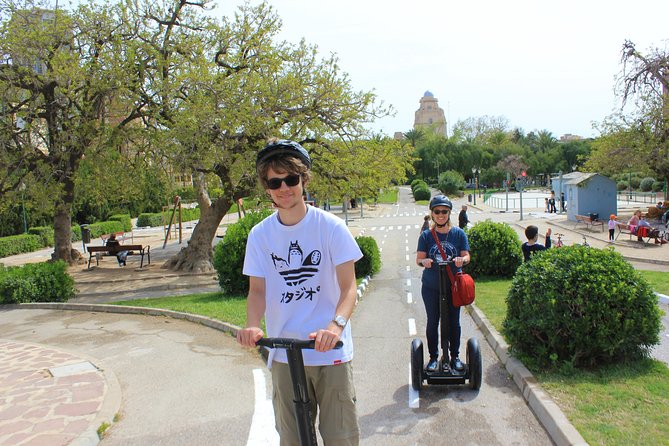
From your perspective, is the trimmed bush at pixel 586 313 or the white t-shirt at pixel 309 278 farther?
the trimmed bush at pixel 586 313

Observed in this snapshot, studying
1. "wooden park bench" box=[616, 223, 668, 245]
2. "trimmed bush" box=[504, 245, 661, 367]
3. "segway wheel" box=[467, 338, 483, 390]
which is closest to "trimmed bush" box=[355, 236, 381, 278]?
"trimmed bush" box=[504, 245, 661, 367]

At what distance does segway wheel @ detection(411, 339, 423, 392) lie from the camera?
529 centimetres

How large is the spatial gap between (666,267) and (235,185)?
13270 mm

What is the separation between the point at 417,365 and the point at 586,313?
1772 mm

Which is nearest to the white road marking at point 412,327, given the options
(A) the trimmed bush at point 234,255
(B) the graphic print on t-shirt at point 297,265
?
(A) the trimmed bush at point 234,255

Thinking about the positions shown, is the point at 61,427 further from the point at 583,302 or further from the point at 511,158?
the point at 511,158

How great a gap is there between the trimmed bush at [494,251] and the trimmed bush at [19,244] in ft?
91.5

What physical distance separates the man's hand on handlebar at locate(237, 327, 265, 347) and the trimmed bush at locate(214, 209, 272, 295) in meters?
9.84

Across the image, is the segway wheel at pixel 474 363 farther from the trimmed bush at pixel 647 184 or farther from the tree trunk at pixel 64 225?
the trimmed bush at pixel 647 184

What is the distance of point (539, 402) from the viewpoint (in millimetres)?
4820

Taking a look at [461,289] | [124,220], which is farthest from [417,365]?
[124,220]

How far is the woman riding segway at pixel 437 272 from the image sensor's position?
17.4 ft

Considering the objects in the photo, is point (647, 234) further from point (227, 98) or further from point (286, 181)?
point (286, 181)

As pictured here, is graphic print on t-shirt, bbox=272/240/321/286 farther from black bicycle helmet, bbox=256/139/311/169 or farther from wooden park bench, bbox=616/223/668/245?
wooden park bench, bbox=616/223/668/245
